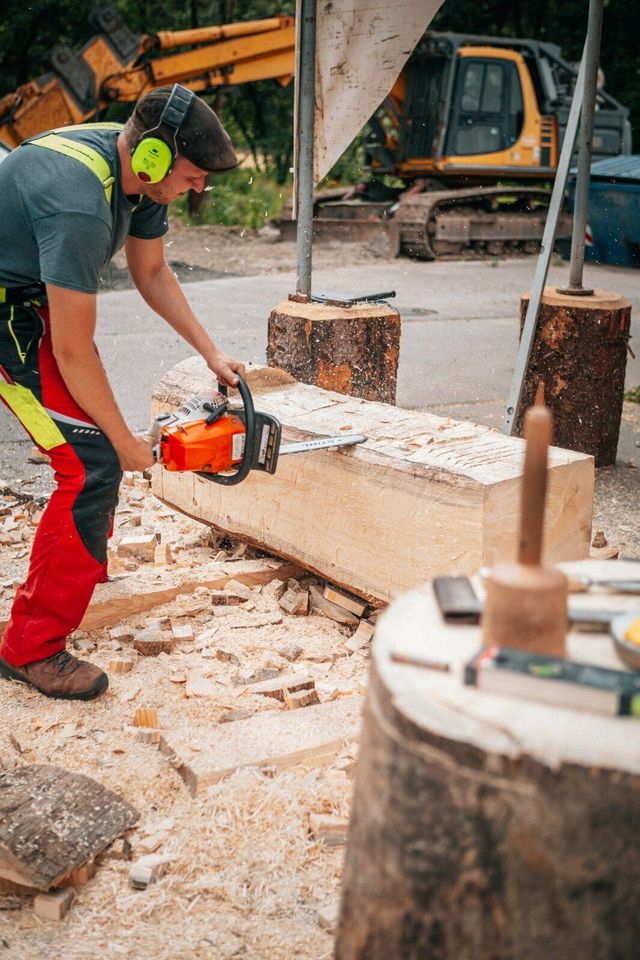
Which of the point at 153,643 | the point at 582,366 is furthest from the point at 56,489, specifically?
the point at 582,366

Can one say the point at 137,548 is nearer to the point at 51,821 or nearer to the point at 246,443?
the point at 246,443


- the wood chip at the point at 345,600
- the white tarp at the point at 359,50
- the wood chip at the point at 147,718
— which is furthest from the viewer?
the white tarp at the point at 359,50

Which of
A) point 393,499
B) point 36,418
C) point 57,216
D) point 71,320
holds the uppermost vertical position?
point 57,216

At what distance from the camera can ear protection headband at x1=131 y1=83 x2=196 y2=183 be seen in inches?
103

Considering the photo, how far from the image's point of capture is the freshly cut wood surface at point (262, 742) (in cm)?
245

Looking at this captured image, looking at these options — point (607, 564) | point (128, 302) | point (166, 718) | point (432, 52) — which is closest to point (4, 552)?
point (166, 718)

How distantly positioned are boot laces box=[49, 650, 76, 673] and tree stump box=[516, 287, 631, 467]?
2.86 metres

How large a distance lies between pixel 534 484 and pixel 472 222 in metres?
13.3

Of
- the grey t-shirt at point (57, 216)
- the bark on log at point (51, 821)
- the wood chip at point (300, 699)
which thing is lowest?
the wood chip at point (300, 699)

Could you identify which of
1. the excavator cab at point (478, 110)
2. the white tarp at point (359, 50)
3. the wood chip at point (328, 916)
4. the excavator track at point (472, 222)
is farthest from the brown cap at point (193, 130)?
the excavator cab at point (478, 110)

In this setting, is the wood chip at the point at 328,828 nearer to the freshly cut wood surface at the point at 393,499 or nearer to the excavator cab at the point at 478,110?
the freshly cut wood surface at the point at 393,499

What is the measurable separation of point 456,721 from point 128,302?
8.78 meters

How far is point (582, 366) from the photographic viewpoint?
4922mm

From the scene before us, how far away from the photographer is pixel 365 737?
146cm
